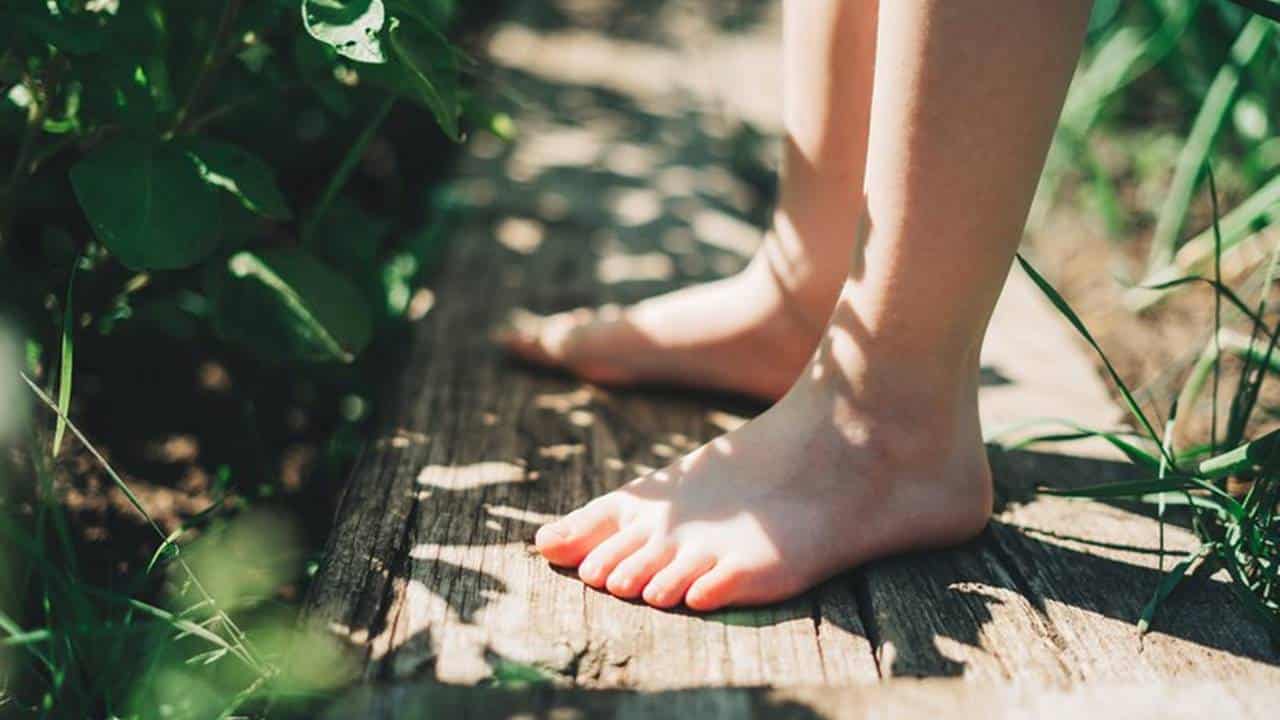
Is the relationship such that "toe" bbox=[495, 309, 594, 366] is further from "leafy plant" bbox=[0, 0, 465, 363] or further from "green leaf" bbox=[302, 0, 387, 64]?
"green leaf" bbox=[302, 0, 387, 64]

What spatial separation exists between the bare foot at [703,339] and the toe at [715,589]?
1.60 feet

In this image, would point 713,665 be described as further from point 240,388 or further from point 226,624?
point 240,388

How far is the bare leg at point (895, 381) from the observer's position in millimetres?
1073

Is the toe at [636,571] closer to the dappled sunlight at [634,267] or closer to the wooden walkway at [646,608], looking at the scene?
the wooden walkway at [646,608]

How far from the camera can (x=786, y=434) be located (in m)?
1.24

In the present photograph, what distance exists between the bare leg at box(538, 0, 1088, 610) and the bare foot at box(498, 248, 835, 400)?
0.96ft

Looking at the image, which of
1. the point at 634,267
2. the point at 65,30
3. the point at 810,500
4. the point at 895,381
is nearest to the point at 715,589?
the point at 810,500

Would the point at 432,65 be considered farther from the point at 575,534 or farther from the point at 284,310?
the point at 575,534

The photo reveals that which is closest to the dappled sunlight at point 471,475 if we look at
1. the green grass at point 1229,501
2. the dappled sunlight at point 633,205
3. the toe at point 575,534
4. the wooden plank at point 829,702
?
the toe at point 575,534

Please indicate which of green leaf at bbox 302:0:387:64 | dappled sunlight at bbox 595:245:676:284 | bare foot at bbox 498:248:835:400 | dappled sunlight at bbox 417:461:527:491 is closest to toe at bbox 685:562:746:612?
dappled sunlight at bbox 417:461:527:491

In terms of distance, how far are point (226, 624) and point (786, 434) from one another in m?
0.60

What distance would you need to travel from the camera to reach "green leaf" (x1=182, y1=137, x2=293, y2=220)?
Answer: 124cm

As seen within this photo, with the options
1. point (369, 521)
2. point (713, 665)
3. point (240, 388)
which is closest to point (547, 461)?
point (369, 521)

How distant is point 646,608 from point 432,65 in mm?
612
